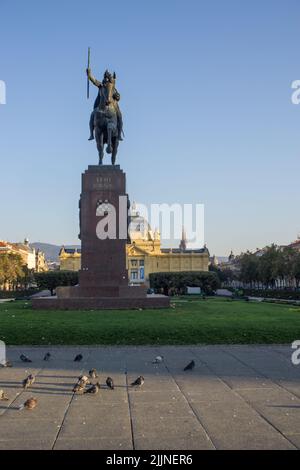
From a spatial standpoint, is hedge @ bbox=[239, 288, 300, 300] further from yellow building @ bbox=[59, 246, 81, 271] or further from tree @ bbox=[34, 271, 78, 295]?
yellow building @ bbox=[59, 246, 81, 271]

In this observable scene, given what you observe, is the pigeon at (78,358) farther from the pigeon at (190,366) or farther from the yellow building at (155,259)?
the yellow building at (155,259)

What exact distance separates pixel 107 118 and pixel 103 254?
7655 mm

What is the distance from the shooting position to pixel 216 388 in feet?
33.0

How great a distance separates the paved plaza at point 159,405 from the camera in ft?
22.5

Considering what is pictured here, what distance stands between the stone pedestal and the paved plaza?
483 inches

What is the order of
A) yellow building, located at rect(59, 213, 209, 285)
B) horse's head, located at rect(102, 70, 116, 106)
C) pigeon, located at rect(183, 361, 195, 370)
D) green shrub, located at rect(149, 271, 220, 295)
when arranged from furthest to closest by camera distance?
yellow building, located at rect(59, 213, 209, 285) → green shrub, located at rect(149, 271, 220, 295) → horse's head, located at rect(102, 70, 116, 106) → pigeon, located at rect(183, 361, 195, 370)

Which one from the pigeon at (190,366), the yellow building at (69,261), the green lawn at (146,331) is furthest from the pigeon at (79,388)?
the yellow building at (69,261)

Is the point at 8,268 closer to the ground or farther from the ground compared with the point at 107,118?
closer to the ground

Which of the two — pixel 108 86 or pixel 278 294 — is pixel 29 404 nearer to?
pixel 108 86

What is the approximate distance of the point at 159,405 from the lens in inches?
343

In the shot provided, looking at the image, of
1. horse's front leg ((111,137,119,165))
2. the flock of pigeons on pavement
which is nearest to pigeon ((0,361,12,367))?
the flock of pigeons on pavement

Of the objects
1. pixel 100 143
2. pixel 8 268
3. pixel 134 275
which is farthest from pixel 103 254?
pixel 134 275

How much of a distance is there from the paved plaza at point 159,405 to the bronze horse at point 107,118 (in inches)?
681

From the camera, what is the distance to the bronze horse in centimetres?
2898
